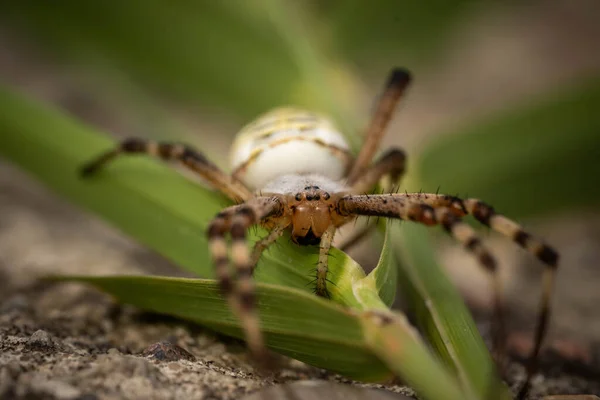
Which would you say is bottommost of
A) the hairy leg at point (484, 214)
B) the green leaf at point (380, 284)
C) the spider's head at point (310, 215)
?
the green leaf at point (380, 284)

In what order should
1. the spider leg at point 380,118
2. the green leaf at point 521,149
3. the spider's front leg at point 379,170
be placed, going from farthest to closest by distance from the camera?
1. the green leaf at point 521,149
2. the spider leg at point 380,118
3. the spider's front leg at point 379,170

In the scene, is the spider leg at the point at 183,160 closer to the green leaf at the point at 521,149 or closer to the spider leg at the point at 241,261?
the spider leg at the point at 241,261

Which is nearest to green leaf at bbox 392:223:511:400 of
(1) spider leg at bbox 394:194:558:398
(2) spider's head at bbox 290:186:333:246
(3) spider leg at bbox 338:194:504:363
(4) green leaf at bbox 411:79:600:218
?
(3) spider leg at bbox 338:194:504:363

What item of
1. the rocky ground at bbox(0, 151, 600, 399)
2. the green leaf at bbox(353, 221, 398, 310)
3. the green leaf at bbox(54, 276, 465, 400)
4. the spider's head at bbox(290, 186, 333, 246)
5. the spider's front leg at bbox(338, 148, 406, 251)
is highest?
the spider's front leg at bbox(338, 148, 406, 251)

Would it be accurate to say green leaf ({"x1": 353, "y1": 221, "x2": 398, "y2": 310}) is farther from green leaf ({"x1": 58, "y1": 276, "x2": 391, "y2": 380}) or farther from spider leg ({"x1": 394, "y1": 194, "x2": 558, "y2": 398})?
spider leg ({"x1": 394, "y1": 194, "x2": 558, "y2": 398})

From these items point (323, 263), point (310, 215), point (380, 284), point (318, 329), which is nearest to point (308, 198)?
point (310, 215)

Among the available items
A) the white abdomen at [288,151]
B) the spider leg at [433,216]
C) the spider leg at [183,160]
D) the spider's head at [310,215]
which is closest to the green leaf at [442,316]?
the spider leg at [433,216]

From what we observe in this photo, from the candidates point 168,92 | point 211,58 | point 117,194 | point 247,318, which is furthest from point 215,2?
point 247,318
